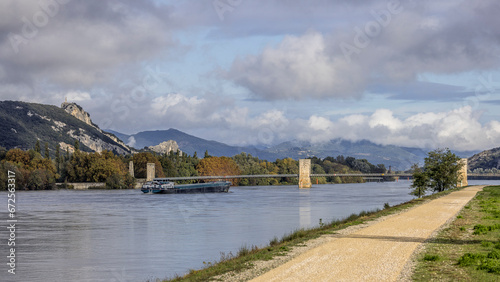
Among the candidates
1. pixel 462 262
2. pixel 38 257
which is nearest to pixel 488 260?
pixel 462 262

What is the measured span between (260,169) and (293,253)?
144515 millimetres

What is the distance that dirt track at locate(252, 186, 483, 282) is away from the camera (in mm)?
12352

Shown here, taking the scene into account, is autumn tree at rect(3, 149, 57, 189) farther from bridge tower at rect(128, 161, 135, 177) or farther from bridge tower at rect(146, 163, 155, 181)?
bridge tower at rect(146, 163, 155, 181)

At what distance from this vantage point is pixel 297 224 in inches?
1460

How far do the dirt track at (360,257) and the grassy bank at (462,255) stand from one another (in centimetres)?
52

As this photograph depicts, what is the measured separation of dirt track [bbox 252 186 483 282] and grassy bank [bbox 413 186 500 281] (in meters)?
0.52

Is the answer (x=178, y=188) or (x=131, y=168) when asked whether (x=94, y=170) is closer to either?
(x=131, y=168)

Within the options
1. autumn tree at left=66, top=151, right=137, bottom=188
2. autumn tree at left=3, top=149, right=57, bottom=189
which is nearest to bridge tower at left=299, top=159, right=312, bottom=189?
autumn tree at left=66, top=151, right=137, bottom=188

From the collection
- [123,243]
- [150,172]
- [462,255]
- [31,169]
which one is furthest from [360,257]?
[150,172]

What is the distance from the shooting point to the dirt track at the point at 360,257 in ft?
40.5

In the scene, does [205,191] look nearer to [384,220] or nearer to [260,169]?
[260,169]

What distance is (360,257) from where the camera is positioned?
47.8 feet

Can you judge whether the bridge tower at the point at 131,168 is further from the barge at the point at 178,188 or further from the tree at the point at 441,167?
the tree at the point at 441,167

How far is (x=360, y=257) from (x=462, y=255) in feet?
8.66
